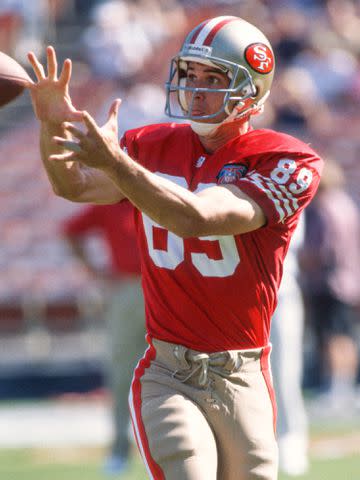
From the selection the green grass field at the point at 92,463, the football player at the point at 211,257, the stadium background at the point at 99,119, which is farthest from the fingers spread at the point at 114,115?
the stadium background at the point at 99,119

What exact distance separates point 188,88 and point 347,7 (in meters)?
9.29

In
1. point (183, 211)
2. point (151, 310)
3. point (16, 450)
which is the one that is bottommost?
point (16, 450)

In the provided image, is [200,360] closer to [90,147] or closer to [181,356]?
[181,356]

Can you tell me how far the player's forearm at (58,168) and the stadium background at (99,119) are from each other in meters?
3.22

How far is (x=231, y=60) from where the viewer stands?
3.71m

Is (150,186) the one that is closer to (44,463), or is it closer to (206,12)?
(44,463)

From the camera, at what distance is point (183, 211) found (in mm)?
3197

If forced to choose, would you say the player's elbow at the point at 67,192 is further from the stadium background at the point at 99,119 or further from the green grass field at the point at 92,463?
the stadium background at the point at 99,119

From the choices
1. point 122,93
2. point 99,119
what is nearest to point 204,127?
point 99,119

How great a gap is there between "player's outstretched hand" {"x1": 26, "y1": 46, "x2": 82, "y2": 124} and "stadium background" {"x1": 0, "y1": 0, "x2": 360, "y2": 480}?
133 inches

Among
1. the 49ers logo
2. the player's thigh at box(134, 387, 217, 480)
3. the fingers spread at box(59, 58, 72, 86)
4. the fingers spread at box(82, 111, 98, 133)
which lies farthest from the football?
the player's thigh at box(134, 387, 217, 480)

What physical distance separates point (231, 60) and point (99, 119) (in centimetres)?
631

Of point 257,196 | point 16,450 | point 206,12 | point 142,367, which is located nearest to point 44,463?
point 16,450

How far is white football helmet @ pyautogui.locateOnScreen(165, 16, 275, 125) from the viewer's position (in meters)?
3.70
